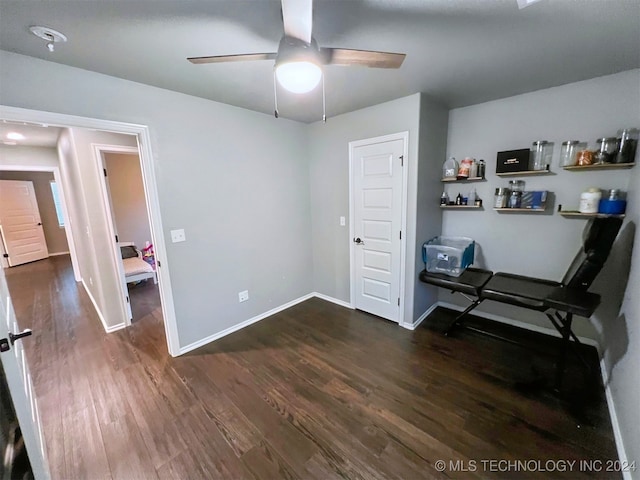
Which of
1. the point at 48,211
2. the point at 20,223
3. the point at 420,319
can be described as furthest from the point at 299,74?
the point at 48,211

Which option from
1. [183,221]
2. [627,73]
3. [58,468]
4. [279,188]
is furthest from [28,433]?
[627,73]

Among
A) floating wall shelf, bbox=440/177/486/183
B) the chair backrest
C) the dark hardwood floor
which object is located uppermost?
floating wall shelf, bbox=440/177/486/183

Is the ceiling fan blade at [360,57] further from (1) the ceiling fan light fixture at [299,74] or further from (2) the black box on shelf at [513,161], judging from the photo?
(2) the black box on shelf at [513,161]

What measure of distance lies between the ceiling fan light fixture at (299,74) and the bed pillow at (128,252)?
16.4 ft

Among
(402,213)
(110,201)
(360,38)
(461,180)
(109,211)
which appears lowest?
(402,213)

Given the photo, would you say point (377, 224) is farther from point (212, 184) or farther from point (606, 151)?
point (606, 151)

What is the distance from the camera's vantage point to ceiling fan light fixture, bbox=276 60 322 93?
1156 millimetres

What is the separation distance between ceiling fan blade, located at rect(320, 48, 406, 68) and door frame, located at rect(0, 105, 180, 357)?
1765 millimetres

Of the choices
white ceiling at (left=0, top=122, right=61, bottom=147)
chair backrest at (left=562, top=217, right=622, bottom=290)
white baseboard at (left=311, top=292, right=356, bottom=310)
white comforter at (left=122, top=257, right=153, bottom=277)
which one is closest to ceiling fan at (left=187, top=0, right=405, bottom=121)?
chair backrest at (left=562, top=217, right=622, bottom=290)

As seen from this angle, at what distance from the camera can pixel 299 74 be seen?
1.19 m

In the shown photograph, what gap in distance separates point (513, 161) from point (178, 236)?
11.1 feet

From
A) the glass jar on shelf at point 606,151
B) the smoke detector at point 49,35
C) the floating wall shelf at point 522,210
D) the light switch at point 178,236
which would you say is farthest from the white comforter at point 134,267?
the glass jar on shelf at point 606,151

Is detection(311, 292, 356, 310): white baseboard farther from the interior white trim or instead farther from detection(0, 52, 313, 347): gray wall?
the interior white trim

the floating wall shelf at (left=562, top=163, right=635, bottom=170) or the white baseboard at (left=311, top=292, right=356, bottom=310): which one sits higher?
the floating wall shelf at (left=562, top=163, right=635, bottom=170)
